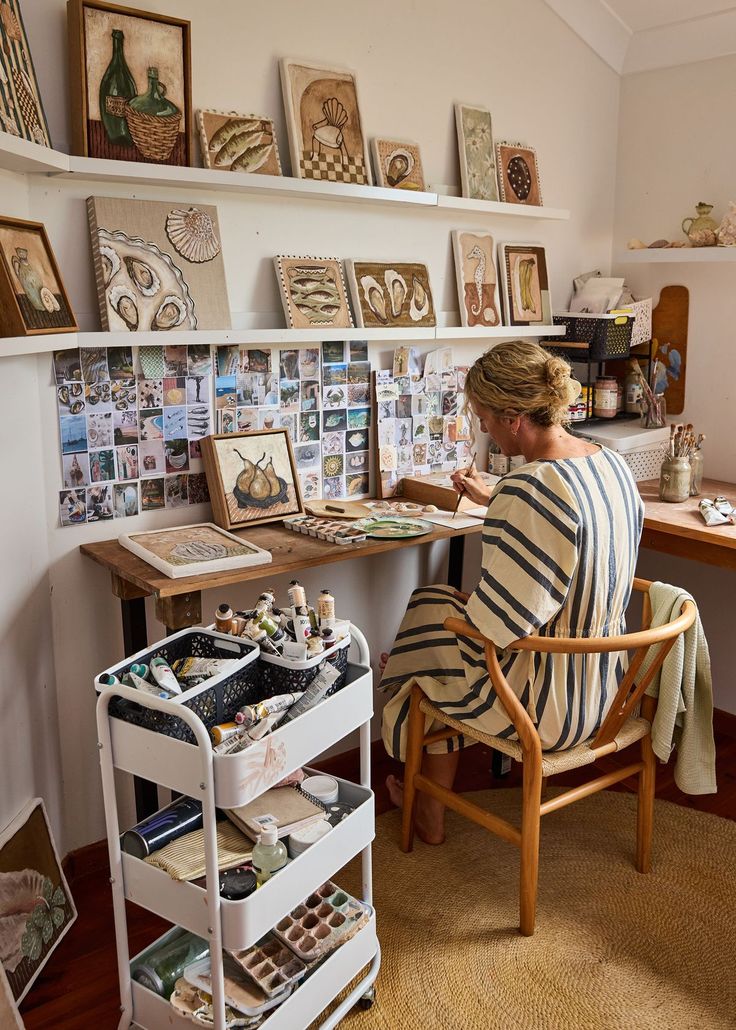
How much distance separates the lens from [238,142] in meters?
2.23

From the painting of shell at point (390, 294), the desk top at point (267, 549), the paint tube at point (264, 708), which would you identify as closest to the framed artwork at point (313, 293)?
the painting of shell at point (390, 294)

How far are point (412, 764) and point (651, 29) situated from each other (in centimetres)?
234

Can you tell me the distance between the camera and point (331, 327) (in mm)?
2455

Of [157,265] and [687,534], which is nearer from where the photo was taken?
[157,265]

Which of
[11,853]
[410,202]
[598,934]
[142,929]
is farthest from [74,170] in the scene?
[598,934]

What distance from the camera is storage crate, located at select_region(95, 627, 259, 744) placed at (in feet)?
4.97

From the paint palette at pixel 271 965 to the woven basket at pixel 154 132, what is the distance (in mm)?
1628

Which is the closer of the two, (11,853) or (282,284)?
(11,853)

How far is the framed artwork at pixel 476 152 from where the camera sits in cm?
270

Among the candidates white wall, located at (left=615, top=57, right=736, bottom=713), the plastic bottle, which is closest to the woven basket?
the plastic bottle

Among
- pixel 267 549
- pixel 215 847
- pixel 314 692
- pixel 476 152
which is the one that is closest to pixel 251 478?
pixel 267 549

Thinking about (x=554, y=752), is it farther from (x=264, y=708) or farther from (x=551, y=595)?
(x=264, y=708)

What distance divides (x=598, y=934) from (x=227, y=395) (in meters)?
1.52

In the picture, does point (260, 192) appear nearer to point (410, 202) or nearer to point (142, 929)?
point (410, 202)
